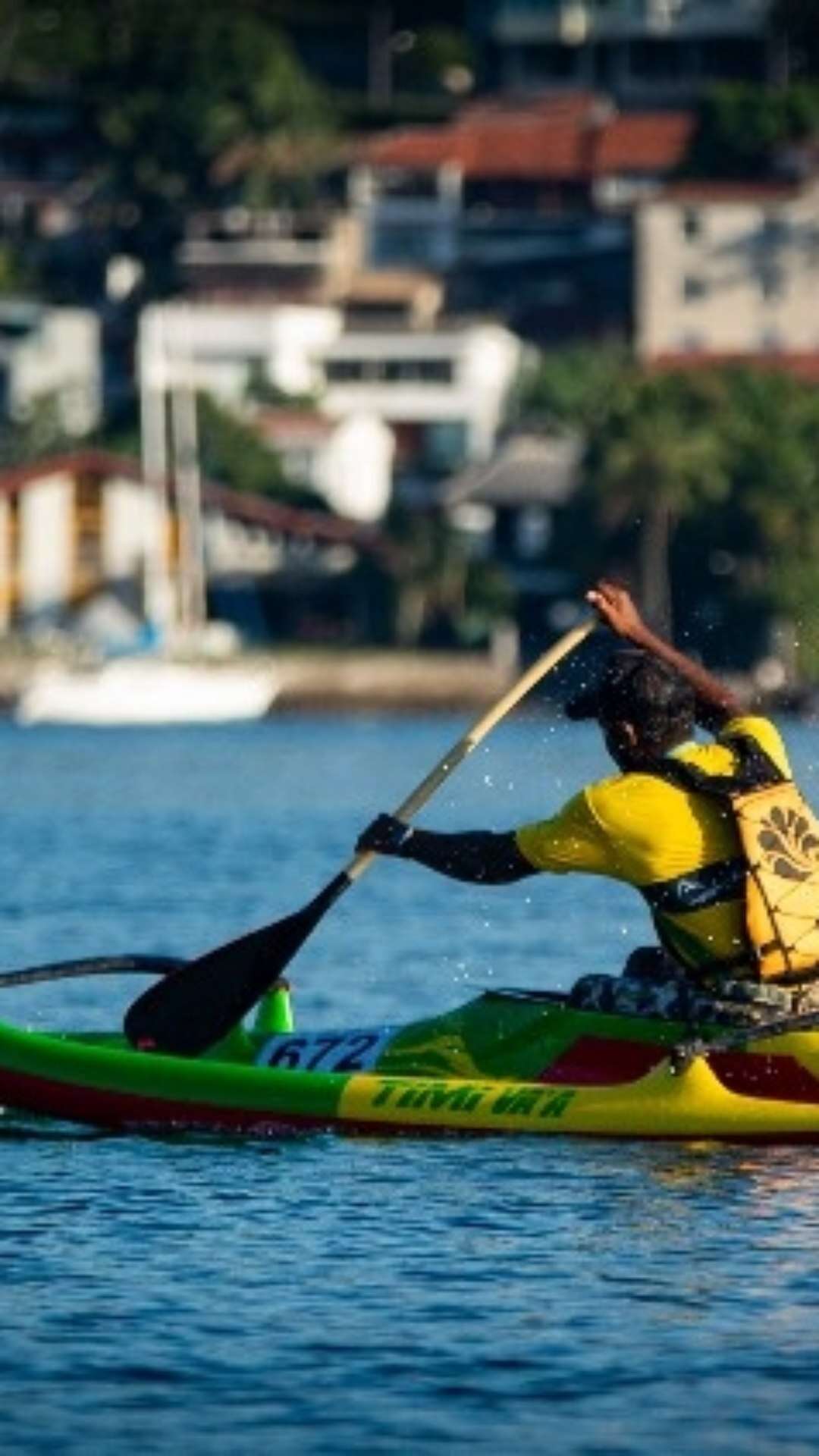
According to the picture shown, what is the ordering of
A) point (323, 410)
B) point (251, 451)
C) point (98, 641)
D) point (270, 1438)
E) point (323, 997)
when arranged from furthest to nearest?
point (323, 410) < point (251, 451) < point (98, 641) < point (323, 997) < point (270, 1438)

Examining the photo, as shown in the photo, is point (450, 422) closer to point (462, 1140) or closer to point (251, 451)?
point (251, 451)

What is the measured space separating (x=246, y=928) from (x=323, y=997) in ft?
27.9

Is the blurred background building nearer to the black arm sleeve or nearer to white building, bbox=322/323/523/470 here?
white building, bbox=322/323/523/470

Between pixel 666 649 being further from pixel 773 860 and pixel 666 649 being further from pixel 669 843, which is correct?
pixel 773 860

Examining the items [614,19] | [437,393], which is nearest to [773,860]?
[437,393]

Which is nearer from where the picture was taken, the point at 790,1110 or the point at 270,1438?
the point at 270,1438

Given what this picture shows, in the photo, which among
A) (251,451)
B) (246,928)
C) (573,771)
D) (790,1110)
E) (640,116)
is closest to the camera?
(790,1110)

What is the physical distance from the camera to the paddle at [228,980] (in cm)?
2195

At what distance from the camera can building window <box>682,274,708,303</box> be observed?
143m

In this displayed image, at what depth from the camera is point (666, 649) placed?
20.8m

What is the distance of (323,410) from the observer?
131 meters

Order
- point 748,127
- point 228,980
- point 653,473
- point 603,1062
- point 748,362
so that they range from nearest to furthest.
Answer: point 603,1062, point 228,980, point 653,473, point 748,362, point 748,127

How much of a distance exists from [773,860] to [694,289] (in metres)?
124

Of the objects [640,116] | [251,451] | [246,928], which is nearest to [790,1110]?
[246,928]
